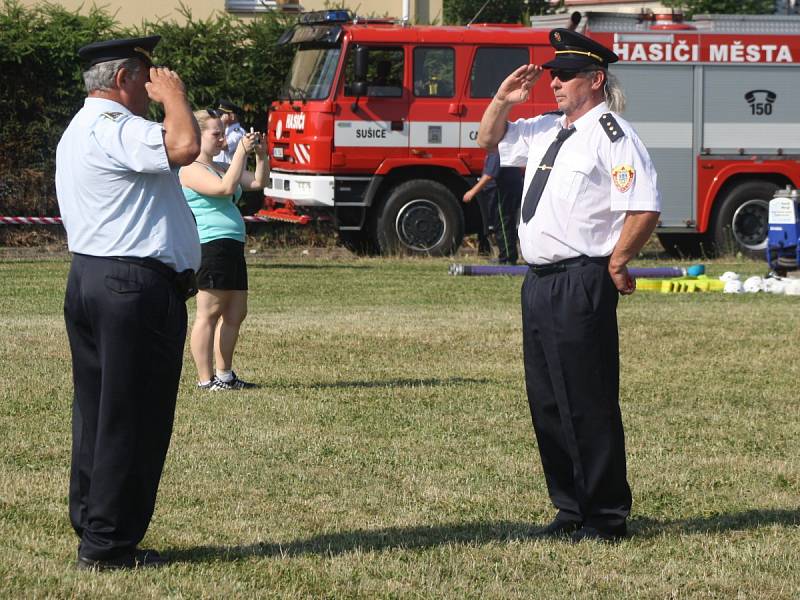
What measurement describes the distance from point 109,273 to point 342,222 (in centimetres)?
1379

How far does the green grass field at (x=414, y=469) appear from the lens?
5.27 m

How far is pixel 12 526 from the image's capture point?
19.4ft

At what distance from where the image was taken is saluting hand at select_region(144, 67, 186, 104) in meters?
4.86

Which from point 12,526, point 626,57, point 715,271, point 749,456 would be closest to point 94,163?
point 12,526

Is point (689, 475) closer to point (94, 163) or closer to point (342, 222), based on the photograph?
point (94, 163)

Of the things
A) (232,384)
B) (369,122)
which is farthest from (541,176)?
(369,122)

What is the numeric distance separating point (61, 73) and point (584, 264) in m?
16.0

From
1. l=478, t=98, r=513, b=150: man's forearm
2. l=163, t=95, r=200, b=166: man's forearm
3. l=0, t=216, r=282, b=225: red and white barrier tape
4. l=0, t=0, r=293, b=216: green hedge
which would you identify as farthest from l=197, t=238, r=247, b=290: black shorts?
l=0, t=0, r=293, b=216: green hedge

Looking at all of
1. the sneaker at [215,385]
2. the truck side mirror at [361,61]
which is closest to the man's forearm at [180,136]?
the sneaker at [215,385]

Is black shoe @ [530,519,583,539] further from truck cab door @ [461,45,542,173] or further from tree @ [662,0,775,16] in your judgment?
tree @ [662,0,775,16]

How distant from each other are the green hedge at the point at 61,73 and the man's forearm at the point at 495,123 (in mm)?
14910

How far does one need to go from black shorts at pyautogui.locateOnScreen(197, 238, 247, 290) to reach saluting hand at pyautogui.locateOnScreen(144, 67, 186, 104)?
13.2 feet

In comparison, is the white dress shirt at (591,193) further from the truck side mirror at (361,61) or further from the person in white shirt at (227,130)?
the truck side mirror at (361,61)

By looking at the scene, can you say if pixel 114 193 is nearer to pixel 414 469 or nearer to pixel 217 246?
pixel 414 469
